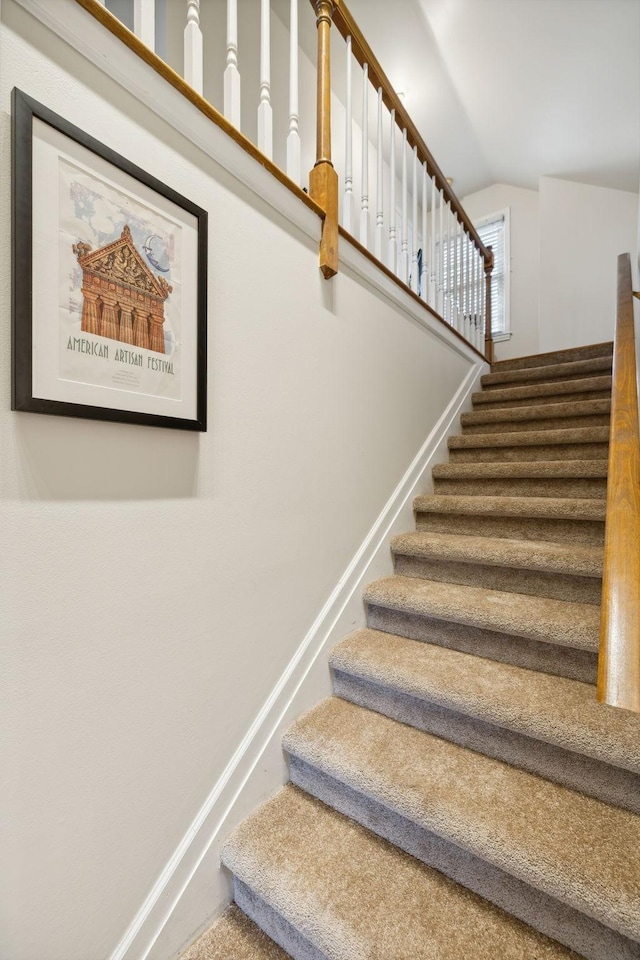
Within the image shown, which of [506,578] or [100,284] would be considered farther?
[506,578]

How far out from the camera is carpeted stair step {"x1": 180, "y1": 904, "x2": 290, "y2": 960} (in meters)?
0.91

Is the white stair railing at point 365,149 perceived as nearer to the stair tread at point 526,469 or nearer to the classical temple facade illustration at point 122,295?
the classical temple facade illustration at point 122,295

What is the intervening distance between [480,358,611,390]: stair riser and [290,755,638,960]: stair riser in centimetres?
246

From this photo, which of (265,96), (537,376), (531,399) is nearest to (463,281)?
(537,376)

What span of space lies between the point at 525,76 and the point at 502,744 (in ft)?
13.3

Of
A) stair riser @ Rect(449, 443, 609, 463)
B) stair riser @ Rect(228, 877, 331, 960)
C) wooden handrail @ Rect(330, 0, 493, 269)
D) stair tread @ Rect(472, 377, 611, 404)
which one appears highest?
wooden handrail @ Rect(330, 0, 493, 269)

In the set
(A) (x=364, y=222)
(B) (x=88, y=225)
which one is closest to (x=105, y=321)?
(B) (x=88, y=225)

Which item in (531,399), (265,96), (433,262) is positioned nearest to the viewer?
(265,96)

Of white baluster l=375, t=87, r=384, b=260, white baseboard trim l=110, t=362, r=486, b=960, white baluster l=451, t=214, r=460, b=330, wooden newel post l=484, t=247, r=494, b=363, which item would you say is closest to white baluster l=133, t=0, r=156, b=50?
white baluster l=375, t=87, r=384, b=260

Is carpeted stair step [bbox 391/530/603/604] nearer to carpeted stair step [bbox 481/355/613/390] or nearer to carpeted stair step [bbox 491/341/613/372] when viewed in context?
carpeted stair step [bbox 481/355/613/390]

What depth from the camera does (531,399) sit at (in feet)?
8.51

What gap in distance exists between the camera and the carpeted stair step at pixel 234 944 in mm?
909

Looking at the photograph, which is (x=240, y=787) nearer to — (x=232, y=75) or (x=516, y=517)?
(x=516, y=517)

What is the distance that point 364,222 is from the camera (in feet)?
5.44
